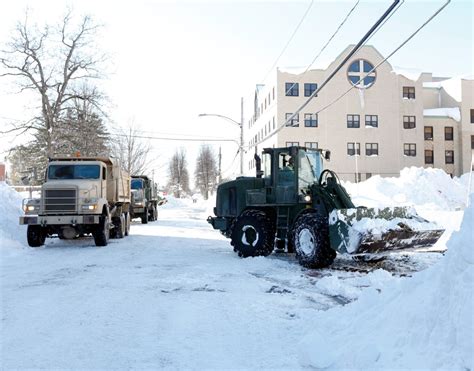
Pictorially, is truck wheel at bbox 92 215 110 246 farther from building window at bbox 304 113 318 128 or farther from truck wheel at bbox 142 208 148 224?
building window at bbox 304 113 318 128

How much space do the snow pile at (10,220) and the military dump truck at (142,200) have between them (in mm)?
7462

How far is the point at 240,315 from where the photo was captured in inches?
233

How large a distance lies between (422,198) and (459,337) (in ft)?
101

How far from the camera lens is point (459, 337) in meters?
3.56

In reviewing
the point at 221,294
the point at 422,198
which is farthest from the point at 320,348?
the point at 422,198

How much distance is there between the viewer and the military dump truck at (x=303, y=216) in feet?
30.3

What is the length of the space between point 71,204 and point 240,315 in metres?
9.73

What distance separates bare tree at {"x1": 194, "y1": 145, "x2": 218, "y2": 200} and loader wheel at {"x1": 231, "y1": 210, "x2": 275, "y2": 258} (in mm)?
67746

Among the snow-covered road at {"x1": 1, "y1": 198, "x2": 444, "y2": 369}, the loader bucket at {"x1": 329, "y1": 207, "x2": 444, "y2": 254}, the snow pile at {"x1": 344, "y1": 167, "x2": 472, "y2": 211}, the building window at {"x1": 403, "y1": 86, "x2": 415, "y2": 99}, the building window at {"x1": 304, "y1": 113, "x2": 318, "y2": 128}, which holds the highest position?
the building window at {"x1": 403, "y1": 86, "x2": 415, "y2": 99}

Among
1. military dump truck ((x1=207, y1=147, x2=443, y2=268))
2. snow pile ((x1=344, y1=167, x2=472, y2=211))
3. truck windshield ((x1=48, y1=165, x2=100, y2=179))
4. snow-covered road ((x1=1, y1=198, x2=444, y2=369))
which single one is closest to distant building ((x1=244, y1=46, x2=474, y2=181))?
snow pile ((x1=344, y1=167, x2=472, y2=211))

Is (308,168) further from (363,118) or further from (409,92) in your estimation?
(409,92)

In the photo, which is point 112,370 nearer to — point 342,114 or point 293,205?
point 293,205

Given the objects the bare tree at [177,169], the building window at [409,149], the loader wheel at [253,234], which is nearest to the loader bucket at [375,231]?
the loader wheel at [253,234]

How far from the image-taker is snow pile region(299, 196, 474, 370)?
3572 mm
